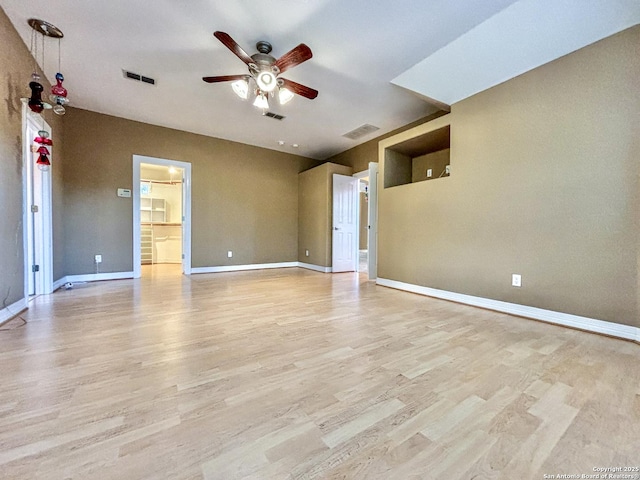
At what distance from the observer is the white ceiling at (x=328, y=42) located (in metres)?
2.25

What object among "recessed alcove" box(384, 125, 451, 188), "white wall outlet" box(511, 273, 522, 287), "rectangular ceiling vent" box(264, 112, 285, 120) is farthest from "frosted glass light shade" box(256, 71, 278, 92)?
"white wall outlet" box(511, 273, 522, 287)

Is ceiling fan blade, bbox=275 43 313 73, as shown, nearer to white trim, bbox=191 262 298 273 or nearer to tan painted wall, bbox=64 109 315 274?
tan painted wall, bbox=64 109 315 274

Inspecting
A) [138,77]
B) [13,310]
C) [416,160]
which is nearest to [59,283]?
[13,310]

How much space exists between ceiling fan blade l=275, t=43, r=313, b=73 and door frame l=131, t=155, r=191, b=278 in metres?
3.43

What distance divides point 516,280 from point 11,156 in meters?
5.29

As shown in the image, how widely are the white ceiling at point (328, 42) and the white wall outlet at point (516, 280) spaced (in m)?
2.19

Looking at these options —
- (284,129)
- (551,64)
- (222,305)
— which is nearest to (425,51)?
(551,64)

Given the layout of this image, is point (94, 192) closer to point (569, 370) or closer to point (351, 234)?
point (351, 234)

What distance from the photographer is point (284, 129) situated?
4.99 m

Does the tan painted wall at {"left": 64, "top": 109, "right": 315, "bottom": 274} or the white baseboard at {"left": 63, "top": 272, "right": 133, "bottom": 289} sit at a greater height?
the tan painted wall at {"left": 64, "top": 109, "right": 315, "bottom": 274}

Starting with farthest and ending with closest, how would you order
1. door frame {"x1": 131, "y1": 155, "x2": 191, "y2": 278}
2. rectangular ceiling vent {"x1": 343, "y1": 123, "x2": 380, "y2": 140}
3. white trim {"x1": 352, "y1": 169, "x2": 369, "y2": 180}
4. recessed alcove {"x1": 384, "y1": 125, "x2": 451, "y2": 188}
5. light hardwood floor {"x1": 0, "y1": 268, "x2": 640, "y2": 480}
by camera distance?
white trim {"x1": 352, "y1": 169, "x2": 369, "y2": 180}, rectangular ceiling vent {"x1": 343, "y1": 123, "x2": 380, "y2": 140}, door frame {"x1": 131, "y1": 155, "x2": 191, "y2": 278}, recessed alcove {"x1": 384, "y1": 125, "x2": 451, "y2": 188}, light hardwood floor {"x1": 0, "y1": 268, "x2": 640, "y2": 480}

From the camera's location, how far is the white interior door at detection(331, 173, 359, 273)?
579cm

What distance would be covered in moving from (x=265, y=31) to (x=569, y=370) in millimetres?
3657

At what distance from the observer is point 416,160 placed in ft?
15.4
